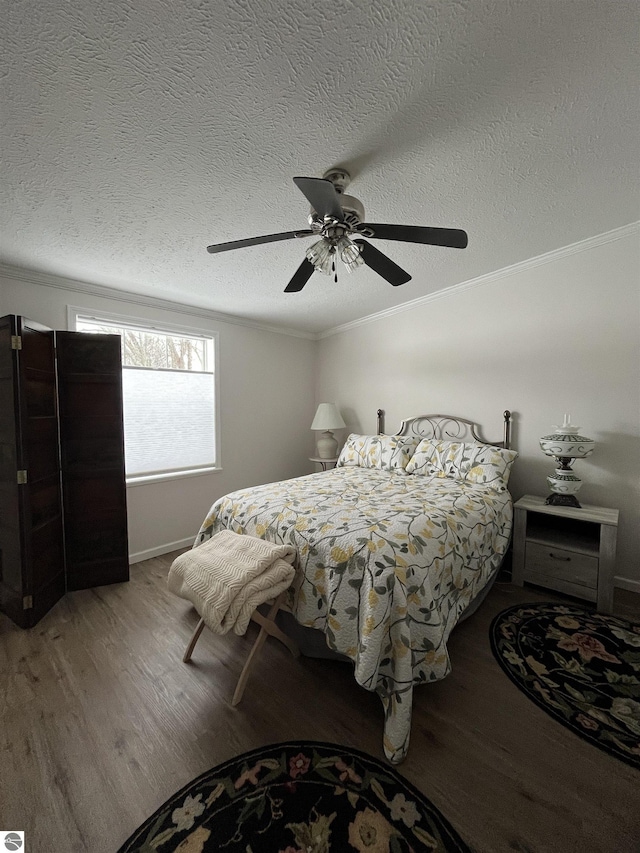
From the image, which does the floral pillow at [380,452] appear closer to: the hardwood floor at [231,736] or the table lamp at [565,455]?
the table lamp at [565,455]

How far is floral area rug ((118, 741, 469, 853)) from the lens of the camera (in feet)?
3.42

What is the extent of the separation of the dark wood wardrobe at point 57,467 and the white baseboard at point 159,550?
37cm

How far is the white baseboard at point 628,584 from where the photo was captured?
2351mm

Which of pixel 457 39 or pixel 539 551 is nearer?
pixel 457 39

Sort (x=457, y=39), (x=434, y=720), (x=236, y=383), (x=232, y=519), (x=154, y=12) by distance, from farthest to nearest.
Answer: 1. (x=236, y=383)
2. (x=232, y=519)
3. (x=434, y=720)
4. (x=457, y=39)
5. (x=154, y=12)

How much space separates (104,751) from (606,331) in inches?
149

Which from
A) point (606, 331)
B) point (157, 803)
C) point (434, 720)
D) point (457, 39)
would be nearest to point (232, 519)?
point (157, 803)

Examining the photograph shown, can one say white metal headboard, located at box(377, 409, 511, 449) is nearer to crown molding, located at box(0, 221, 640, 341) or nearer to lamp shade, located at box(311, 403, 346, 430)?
lamp shade, located at box(311, 403, 346, 430)

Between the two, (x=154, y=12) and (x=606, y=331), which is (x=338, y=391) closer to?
(x=606, y=331)

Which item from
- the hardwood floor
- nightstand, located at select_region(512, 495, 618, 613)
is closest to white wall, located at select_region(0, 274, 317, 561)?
the hardwood floor

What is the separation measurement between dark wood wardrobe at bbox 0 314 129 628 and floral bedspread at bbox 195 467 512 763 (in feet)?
3.26

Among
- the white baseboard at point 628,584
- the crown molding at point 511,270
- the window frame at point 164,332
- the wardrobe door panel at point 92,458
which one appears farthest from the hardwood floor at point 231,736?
the crown molding at point 511,270

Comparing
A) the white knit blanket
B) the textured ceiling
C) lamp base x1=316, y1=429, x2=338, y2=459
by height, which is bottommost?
the white knit blanket

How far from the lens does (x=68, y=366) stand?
8.36 feet
